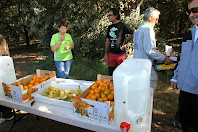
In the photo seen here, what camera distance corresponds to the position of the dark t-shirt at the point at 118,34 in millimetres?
3076

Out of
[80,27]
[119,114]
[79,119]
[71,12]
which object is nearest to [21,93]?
[79,119]

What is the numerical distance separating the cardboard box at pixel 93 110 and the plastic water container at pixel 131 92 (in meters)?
0.09

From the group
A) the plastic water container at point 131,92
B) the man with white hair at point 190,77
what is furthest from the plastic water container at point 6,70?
the man with white hair at point 190,77

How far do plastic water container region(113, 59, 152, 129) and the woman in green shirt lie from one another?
6.08ft

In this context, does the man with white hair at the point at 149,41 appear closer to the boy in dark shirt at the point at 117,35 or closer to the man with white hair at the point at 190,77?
the man with white hair at the point at 190,77

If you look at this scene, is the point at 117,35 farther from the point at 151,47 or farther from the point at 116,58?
the point at 151,47

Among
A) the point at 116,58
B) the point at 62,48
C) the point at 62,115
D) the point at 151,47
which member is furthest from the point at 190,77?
the point at 62,48

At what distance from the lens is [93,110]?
4.69 feet

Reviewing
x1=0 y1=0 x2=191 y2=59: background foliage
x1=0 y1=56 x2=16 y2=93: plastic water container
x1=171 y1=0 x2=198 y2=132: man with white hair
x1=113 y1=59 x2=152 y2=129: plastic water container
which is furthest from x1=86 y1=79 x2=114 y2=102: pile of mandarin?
x1=0 y1=0 x2=191 y2=59: background foliage

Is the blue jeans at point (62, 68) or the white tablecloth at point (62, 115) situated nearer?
the white tablecloth at point (62, 115)

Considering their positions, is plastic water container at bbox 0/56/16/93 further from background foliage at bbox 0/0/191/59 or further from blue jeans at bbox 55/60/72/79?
background foliage at bbox 0/0/191/59

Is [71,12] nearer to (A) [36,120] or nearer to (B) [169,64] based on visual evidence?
(A) [36,120]

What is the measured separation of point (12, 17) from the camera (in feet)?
41.2

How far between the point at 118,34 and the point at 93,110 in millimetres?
2020
